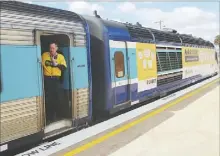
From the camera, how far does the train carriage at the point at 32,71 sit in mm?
5719

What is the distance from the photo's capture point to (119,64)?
32.5 ft

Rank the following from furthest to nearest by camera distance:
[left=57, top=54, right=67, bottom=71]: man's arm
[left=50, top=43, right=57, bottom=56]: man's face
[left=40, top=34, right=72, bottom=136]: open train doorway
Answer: [left=40, top=34, right=72, bottom=136]: open train doorway → [left=57, top=54, right=67, bottom=71]: man's arm → [left=50, top=43, right=57, bottom=56]: man's face

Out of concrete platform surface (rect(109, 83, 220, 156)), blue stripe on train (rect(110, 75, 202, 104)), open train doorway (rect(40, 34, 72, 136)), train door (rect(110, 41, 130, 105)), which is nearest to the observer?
concrete platform surface (rect(109, 83, 220, 156))

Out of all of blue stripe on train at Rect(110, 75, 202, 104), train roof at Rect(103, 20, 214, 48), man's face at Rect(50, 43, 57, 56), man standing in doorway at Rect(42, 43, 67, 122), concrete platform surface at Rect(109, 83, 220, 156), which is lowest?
concrete platform surface at Rect(109, 83, 220, 156)

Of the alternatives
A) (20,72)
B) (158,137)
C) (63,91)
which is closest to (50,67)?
(63,91)

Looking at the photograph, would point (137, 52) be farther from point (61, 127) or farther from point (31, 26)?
point (31, 26)

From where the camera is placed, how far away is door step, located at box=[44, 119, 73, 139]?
271 inches

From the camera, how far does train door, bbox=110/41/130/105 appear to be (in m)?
9.52

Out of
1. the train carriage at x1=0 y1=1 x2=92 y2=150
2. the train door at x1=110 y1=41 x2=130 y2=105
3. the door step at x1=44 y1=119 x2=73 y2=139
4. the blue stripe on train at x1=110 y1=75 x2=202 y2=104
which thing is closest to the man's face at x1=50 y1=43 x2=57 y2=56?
the train carriage at x1=0 y1=1 x2=92 y2=150

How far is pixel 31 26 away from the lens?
6.27m

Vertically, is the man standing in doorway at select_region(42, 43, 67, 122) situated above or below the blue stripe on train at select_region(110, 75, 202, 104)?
above

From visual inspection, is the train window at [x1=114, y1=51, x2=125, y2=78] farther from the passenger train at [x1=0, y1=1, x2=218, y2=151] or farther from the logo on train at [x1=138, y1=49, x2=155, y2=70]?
the logo on train at [x1=138, y1=49, x2=155, y2=70]

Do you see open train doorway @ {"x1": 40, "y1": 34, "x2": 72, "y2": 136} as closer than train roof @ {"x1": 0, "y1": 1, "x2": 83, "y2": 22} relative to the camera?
No

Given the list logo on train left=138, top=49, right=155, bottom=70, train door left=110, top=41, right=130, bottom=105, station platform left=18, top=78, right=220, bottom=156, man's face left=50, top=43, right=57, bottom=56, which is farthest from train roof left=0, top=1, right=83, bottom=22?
logo on train left=138, top=49, right=155, bottom=70
